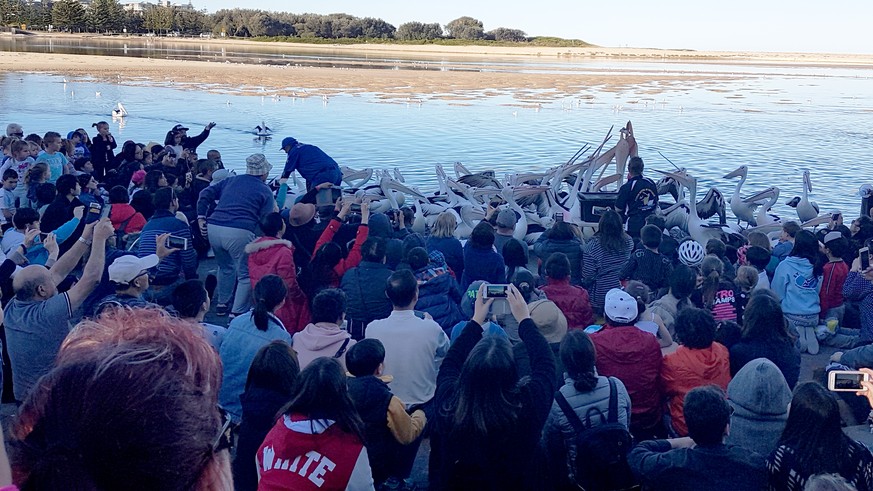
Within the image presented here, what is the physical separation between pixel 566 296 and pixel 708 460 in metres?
2.86

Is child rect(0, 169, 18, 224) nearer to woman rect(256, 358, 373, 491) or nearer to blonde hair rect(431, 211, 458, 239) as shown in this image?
blonde hair rect(431, 211, 458, 239)

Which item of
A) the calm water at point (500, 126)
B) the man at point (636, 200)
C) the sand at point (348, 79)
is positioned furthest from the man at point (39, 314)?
the sand at point (348, 79)

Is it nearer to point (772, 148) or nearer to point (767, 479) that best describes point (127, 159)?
point (767, 479)

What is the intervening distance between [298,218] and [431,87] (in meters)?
40.1

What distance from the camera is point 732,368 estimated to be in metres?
5.40

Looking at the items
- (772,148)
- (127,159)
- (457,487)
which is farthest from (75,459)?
(772,148)

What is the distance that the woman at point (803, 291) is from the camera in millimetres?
7918

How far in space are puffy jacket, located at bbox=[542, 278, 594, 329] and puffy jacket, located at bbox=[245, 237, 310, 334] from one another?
2.36 metres

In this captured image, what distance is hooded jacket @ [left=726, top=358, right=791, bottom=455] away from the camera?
4.20m

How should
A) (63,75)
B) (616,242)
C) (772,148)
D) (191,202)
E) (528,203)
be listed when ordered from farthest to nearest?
(63,75) < (772,148) < (528,203) < (191,202) < (616,242)

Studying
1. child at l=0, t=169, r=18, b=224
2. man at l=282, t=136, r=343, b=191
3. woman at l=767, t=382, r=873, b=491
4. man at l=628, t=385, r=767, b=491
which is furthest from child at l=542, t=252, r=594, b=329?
child at l=0, t=169, r=18, b=224

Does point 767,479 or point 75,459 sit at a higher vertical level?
point 75,459

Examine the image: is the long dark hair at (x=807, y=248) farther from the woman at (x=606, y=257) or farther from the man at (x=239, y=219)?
the man at (x=239, y=219)

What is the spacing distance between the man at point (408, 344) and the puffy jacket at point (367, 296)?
124 cm
